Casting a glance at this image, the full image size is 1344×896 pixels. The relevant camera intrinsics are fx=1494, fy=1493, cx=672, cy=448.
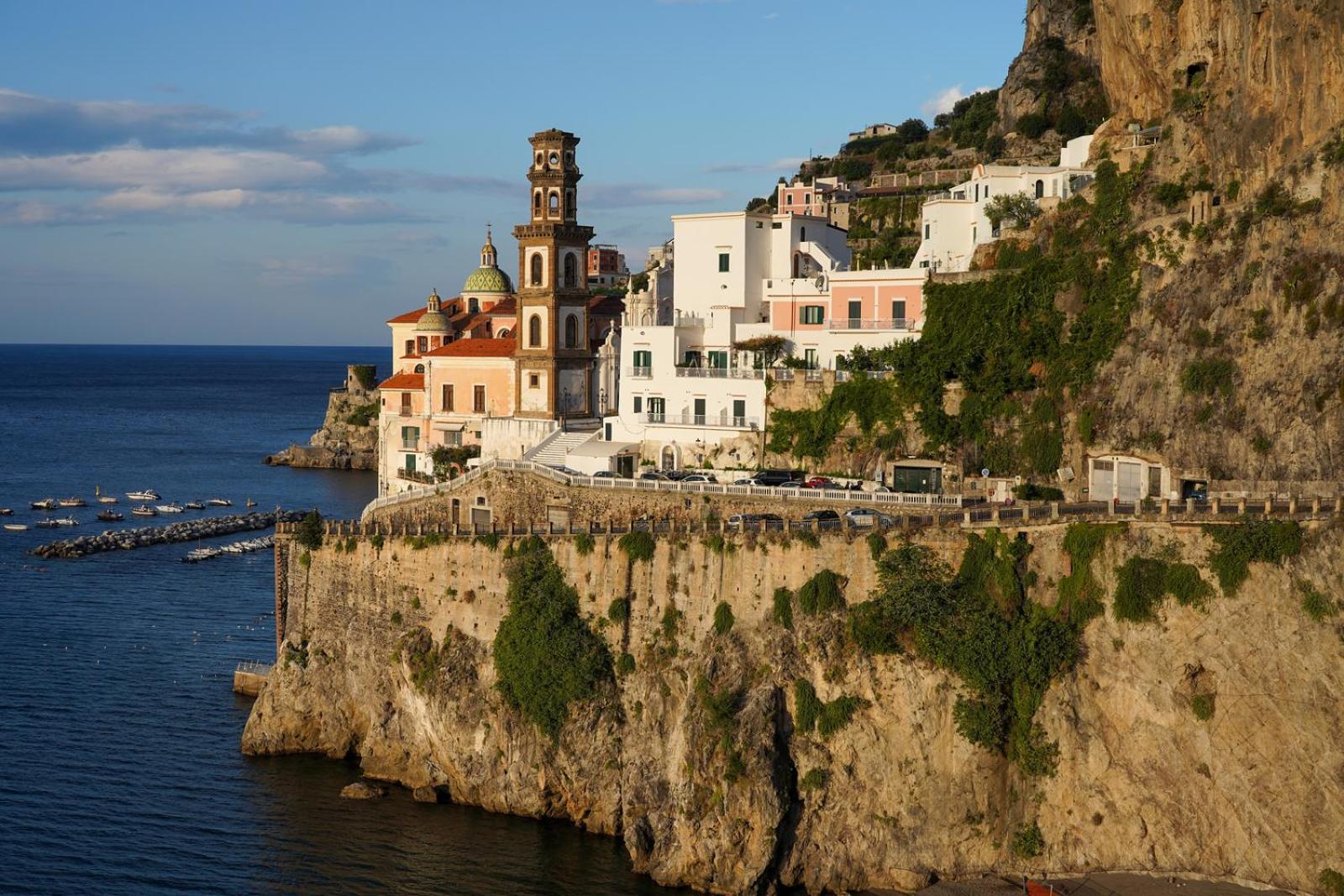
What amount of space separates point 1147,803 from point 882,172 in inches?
3447


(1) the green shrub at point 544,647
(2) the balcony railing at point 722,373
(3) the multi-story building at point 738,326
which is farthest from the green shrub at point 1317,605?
(2) the balcony railing at point 722,373

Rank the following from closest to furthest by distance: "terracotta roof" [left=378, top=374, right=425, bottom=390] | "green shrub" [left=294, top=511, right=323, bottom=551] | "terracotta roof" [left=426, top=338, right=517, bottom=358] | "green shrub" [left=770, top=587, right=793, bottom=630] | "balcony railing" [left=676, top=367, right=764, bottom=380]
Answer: "green shrub" [left=770, top=587, right=793, bottom=630], "green shrub" [left=294, top=511, right=323, bottom=551], "balcony railing" [left=676, top=367, right=764, bottom=380], "terracotta roof" [left=426, top=338, right=517, bottom=358], "terracotta roof" [left=378, top=374, right=425, bottom=390]

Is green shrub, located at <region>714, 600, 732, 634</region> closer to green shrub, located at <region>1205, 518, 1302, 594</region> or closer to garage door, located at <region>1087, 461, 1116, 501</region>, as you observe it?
green shrub, located at <region>1205, 518, 1302, 594</region>

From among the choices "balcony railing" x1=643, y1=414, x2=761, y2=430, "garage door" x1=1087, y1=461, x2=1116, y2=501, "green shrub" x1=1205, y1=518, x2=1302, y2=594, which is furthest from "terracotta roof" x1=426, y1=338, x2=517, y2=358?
"green shrub" x1=1205, y1=518, x2=1302, y2=594

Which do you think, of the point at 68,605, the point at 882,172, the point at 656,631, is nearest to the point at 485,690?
the point at 656,631

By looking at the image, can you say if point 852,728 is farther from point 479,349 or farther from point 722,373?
point 479,349

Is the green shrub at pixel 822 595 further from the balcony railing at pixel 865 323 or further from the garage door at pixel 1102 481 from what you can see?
the balcony railing at pixel 865 323

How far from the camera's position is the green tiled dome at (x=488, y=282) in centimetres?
10581

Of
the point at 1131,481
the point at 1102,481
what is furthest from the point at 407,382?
the point at 1131,481

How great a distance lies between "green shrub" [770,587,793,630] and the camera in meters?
49.5

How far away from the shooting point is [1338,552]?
140ft

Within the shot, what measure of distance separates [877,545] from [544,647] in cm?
1262

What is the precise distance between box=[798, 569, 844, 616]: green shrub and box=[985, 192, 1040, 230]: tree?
27.0 m

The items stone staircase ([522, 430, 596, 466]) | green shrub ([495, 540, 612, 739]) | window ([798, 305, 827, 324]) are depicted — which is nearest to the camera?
green shrub ([495, 540, 612, 739])
